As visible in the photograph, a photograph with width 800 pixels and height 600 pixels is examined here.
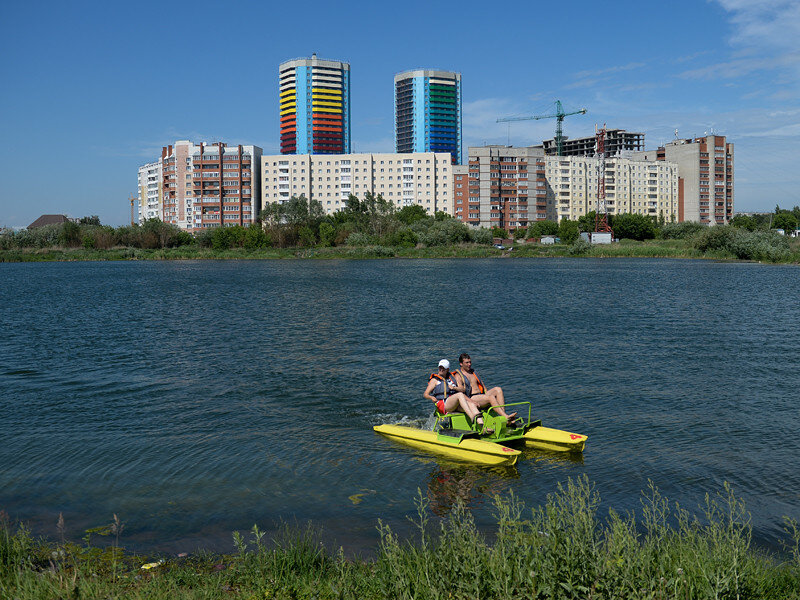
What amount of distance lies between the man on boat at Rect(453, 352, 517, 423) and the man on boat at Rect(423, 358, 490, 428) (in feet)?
0.53

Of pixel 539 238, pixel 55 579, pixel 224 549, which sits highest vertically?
pixel 539 238

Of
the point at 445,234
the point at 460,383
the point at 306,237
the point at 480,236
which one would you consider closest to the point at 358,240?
the point at 306,237

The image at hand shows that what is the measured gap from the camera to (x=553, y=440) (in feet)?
52.0

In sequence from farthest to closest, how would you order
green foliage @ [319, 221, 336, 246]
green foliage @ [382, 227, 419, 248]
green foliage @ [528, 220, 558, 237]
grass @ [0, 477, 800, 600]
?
1. green foliage @ [528, 220, 558, 237]
2. green foliage @ [319, 221, 336, 246]
3. green foliage @ [382, 227, 419, 248]
4. grass @ [0, 477, 800, 600]

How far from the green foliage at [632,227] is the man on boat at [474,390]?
546 feet

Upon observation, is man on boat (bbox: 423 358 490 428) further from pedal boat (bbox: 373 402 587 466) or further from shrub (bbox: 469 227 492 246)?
shrub (bbox: 469 227 492 246)

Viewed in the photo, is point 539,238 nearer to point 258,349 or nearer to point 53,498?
point 258,349

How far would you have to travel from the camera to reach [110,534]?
11375mm

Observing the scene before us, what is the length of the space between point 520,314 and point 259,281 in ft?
136

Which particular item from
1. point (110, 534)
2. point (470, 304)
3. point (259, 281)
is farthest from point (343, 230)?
point (110, 534)

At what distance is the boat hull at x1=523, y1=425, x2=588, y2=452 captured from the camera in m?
15.7

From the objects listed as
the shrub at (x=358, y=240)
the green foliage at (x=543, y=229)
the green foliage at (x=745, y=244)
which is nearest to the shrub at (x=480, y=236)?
the shrub at (x=358, y=240)

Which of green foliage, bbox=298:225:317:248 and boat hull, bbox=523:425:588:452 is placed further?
green foliage, bbox=298:225:317:248

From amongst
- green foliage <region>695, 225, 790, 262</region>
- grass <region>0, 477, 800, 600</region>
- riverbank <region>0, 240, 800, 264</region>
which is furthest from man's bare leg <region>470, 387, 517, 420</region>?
riverbank <region>0, 240, 800, 264</region>
